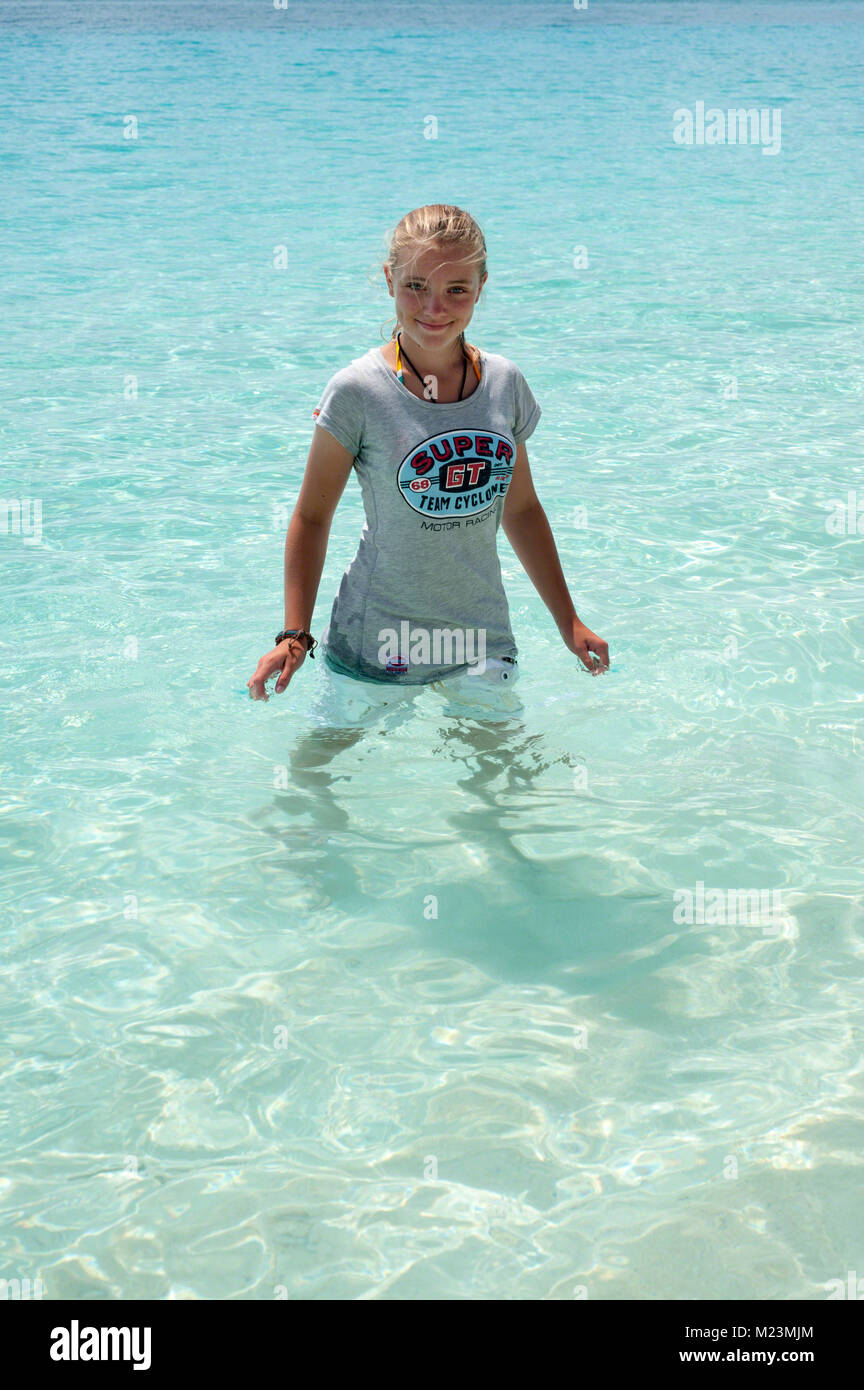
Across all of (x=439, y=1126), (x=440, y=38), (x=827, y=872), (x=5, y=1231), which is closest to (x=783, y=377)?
(x=827, y=872)

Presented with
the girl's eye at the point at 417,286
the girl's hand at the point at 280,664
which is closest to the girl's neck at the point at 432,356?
the girl's eye at the point at 417,286

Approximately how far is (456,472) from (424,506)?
4.7 inches

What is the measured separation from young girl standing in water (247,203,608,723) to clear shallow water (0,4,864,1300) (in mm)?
429

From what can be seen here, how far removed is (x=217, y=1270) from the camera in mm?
2486

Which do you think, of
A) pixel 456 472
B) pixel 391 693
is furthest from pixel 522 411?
pixel 391 693

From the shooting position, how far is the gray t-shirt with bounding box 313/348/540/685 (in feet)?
10.2

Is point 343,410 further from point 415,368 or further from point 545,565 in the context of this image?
point 545,565

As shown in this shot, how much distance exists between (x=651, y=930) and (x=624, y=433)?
5.02 metres

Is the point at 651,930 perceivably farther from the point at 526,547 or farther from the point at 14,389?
the point at 14,389

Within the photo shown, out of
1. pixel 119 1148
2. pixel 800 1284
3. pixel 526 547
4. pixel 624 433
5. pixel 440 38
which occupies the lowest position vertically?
pixel 800 1284

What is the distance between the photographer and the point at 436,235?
9.62 ft

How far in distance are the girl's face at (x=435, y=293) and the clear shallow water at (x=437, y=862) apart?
127cm

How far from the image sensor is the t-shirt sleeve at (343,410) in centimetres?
309

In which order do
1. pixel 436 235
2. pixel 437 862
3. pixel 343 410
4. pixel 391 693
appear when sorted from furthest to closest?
1. pixel 437 862
2. pixel 391 693
3. pixel 343 410
4. pixel 436 235
